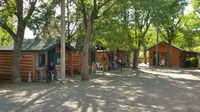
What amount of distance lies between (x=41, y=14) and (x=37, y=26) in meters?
0.98

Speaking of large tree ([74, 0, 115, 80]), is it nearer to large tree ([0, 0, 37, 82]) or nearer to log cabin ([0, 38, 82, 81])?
log cabin ([0, 38, 82, 81])

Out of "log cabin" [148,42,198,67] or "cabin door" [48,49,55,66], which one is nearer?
"cabin door" [48,49,55,66]

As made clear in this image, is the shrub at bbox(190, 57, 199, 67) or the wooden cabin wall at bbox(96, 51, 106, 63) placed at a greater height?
the wooden cabin wall at bbox(96, 51, 106, 63)

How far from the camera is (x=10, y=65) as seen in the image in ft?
80.8

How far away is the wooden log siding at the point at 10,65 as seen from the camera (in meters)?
23.4

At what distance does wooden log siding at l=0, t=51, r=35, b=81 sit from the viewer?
2336 cm

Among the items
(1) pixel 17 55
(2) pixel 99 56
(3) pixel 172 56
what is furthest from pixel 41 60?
(3) pixel 172 56

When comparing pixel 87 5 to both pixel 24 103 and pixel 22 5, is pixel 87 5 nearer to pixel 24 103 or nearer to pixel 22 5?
pixel 22 5

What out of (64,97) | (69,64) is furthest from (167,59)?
(64,97)

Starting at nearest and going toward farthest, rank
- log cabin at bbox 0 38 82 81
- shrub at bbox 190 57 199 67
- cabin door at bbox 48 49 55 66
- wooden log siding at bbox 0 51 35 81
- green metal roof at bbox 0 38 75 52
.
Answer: green metal roof at bbox 0 38 75 52
log cabin at bbox 0 38 82 81
wooden log siding at bbox 0 51 35 81
cabin door at bbox 48 49 55 66
shrub at bbox 190 57 199 67

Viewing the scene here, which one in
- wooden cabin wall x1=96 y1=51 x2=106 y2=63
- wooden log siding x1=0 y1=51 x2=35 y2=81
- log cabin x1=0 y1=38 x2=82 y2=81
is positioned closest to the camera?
log cabin x1=0 y1=38 x2=82 y2=81

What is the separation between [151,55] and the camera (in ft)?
177

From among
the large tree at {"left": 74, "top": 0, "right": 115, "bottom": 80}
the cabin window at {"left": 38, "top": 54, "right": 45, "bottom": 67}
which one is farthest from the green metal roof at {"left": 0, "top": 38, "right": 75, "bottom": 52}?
the large tree at {"left": 74, "top": 0, "right": 115, "bottom": 80}

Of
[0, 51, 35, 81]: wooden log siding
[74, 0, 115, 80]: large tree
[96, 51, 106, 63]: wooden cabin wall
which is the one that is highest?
[74, 0, 115, 80]: large tree
